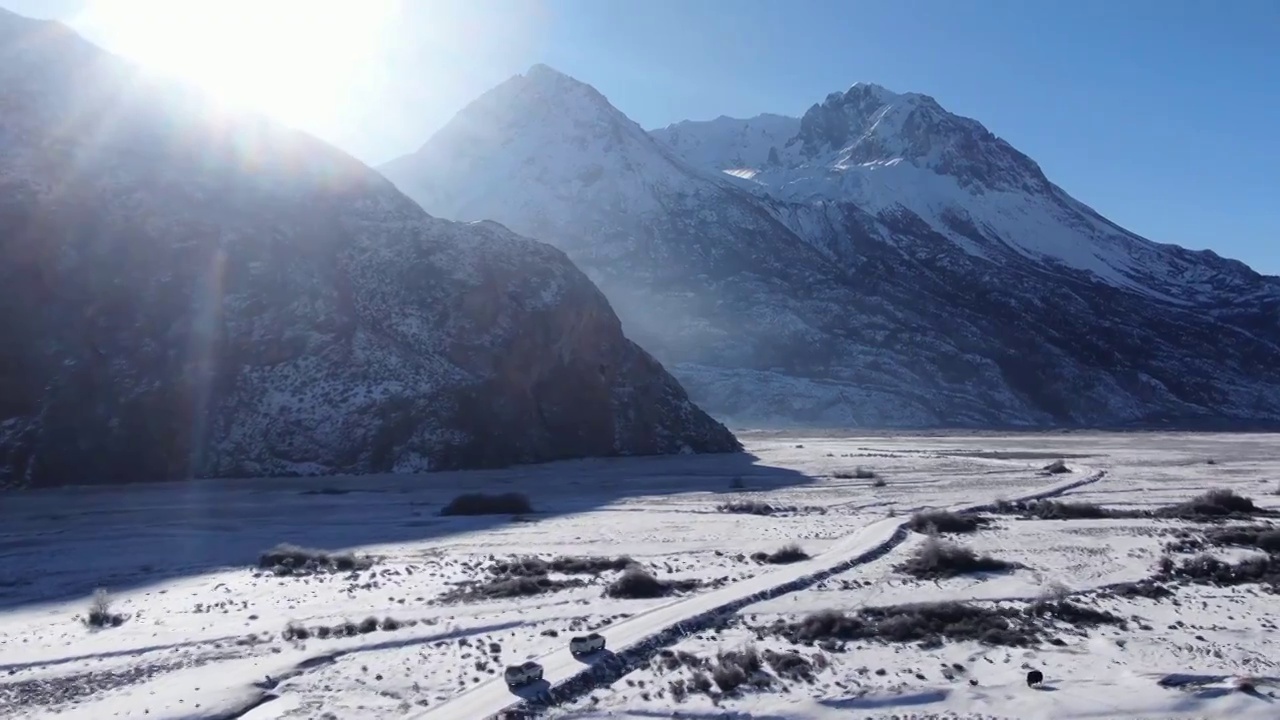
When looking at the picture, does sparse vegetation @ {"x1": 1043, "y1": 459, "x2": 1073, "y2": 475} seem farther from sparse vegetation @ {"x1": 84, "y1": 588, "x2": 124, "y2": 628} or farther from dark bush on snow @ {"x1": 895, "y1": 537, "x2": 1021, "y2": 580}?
sparse vegetation @ {"x1": 84, "y1": 588, "x2": 124, "y2": 628}

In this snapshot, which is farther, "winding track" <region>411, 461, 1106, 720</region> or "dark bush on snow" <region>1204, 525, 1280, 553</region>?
"dark bush on snow" <region>1204, 525, 1280, 553</region>

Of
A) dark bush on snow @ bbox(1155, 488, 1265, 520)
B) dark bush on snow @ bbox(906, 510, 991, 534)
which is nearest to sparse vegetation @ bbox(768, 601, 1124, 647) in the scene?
dark bush on snow @ bbox(906, 510, 991, 534)

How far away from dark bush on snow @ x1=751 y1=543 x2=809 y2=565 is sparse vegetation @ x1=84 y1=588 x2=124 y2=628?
40.4ft

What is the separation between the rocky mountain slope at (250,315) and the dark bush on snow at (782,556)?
2899cm

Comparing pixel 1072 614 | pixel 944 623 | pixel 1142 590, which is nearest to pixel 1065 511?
pixel 1142 590

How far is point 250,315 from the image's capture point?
1996 inches

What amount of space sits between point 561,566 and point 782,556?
4.75 m

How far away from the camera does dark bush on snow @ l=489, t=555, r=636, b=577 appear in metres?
20.8

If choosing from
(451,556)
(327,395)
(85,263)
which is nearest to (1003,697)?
(451,556)

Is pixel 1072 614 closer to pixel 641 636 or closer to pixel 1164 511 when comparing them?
pixel 641 636

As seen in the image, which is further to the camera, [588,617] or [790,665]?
[588,617]

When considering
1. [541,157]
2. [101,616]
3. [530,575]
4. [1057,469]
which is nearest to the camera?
[101,616]

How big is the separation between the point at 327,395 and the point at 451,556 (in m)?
28.2

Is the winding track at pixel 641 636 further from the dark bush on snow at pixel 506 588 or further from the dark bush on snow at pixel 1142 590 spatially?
the dark bush on snow at pixel 1142 590
